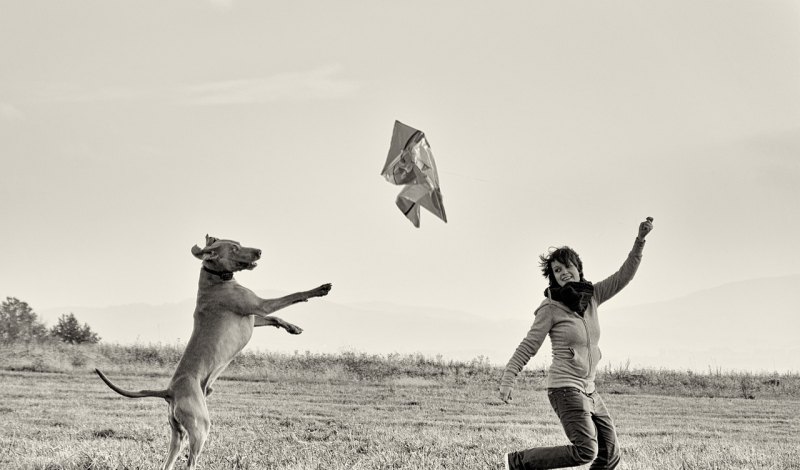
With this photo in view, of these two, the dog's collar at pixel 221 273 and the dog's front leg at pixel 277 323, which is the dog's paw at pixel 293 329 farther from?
the dog's collar at pixel 221 273

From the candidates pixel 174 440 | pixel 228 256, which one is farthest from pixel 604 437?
pixel 174 440

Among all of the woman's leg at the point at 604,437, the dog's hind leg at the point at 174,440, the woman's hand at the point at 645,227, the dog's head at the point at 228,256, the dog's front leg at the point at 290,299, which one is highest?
the woman's hand at the point at 645,227

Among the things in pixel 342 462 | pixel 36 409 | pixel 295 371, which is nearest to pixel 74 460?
pixel 342 462

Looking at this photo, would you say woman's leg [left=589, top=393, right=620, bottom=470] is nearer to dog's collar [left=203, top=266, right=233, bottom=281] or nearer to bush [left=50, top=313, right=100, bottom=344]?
dog's collar [left=203, top=266, right=233, bottom=281]

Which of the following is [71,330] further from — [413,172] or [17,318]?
[413,172]

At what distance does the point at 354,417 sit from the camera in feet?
49.4

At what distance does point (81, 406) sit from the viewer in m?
15.7

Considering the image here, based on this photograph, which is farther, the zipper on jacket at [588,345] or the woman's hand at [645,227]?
the woman's hand at [645,227]

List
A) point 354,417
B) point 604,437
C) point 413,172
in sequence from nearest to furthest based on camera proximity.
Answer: point 604,437, point 413,172, point 354,417

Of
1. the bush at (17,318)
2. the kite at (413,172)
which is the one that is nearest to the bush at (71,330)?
the bush at (17,318)

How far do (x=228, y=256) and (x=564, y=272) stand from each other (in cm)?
264

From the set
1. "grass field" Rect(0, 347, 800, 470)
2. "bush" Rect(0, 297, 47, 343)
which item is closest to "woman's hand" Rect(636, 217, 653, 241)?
"grass field" Rect(0, 347, 800, 470)

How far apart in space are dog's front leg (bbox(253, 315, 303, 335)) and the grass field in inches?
73.1

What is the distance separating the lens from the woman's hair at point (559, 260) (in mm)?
6531
